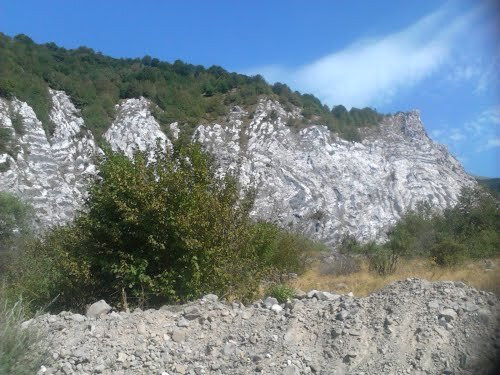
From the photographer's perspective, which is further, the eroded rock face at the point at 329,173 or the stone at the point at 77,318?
the eroded rock face at the point at 329,173

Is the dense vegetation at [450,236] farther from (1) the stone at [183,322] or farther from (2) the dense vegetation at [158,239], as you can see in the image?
(1) the stone at [183,322]

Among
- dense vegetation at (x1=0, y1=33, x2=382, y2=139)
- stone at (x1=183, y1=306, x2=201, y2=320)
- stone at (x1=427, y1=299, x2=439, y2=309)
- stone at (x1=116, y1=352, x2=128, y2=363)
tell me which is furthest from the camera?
dense vegetation at (x1=0, y1=33, x2=382, y2=139)

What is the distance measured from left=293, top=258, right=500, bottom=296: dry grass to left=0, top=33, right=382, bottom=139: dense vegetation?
110 ft

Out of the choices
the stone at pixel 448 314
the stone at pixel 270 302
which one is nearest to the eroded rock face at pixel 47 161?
the stone at pixel 270 302

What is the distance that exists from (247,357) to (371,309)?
7.66 feet

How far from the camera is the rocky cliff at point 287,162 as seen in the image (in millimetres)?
44094

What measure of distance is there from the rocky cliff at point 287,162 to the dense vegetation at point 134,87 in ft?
5.09

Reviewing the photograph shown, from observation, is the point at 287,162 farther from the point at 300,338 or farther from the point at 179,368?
the point at 179,368

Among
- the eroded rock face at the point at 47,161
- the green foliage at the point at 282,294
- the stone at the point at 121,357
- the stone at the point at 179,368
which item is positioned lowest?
the stone at the point at 179,368

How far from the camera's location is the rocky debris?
747 centimetres

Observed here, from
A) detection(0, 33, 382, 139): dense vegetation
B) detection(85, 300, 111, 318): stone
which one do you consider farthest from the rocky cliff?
detection(85, 300, 111, 318): stone

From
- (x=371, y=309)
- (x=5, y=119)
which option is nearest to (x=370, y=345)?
(x=371, y=309)

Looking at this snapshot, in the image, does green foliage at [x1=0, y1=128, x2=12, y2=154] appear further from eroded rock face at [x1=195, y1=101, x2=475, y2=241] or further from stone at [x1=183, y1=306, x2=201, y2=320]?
stone at [x1=183, y1=306, x2=201, y2=320]

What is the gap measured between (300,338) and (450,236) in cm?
2214
